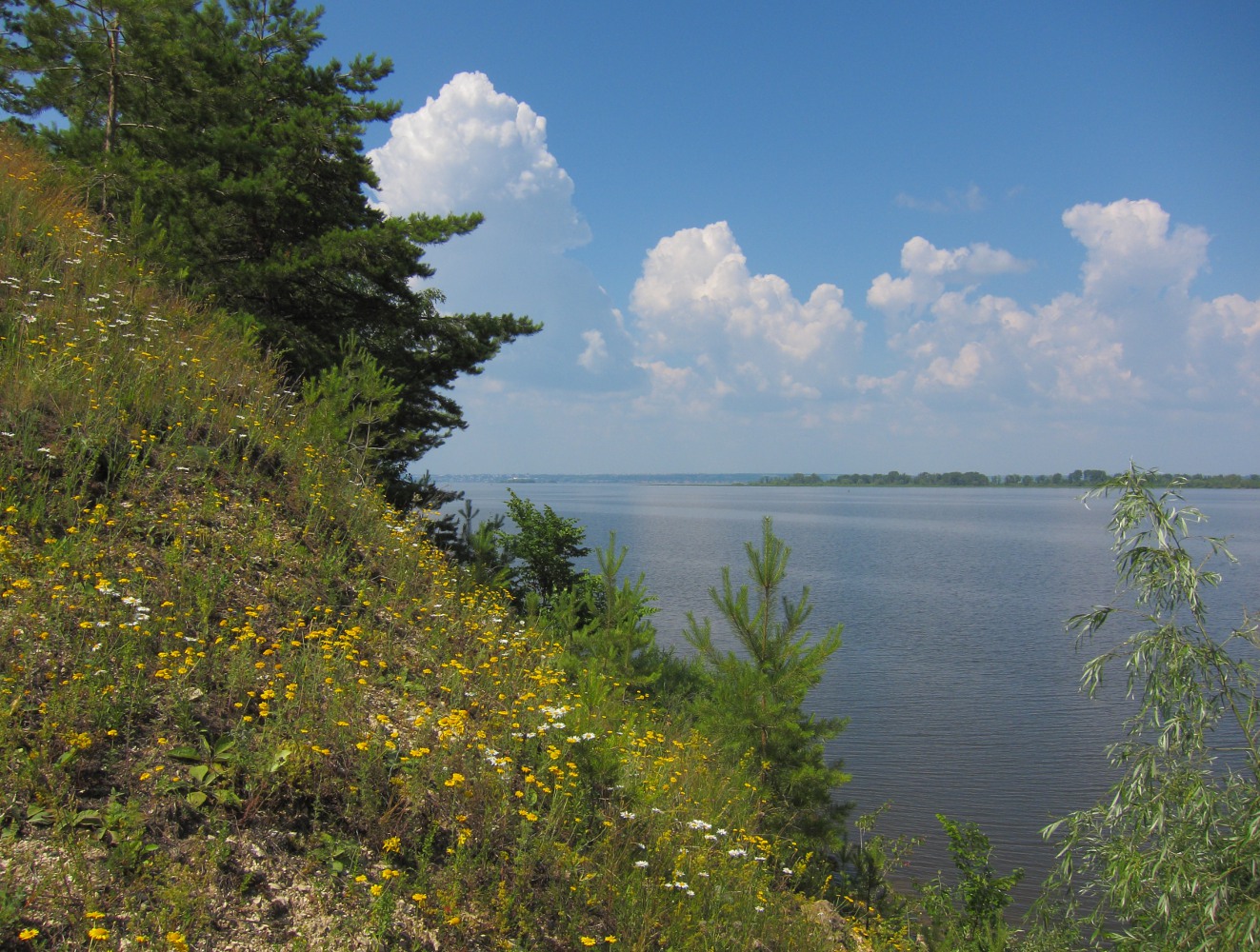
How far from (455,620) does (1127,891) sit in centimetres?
681

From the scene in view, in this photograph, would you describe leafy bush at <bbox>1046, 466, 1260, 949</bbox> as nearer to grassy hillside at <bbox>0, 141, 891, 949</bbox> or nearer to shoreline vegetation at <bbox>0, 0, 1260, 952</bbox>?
shoreline vegetation at <bbox>0, 0, 1260, 952</bbox>

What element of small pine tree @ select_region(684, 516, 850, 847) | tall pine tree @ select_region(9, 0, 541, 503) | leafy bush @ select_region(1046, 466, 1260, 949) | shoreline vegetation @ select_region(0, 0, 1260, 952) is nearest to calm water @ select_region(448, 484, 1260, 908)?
shoreline vegetation @ select_region(0, 0, 1260, 952)

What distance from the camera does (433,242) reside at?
15281mm

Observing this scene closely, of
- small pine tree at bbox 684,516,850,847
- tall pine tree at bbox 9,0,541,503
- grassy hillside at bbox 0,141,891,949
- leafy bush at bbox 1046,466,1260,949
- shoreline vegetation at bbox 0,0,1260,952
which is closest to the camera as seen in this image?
grassy hillside at bbox 0,141,891,949

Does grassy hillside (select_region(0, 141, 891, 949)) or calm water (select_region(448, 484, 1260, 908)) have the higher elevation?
grassy hillside (select_region(0, 141, 891, 949))

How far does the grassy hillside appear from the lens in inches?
133

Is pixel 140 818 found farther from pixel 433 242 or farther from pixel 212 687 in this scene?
pixel 433 242

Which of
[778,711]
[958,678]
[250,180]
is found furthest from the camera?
[958,678]

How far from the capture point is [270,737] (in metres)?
4.09

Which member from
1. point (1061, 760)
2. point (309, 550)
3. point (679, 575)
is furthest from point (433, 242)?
point (679, 575)

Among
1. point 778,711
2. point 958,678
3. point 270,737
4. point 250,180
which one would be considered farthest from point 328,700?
point 958,678

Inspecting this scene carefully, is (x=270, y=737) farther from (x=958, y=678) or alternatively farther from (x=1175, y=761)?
(x=958, y=678)

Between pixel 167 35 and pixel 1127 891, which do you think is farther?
pixel 167 35

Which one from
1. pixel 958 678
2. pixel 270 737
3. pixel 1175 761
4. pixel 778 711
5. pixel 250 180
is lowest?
pixel 958 678
